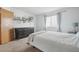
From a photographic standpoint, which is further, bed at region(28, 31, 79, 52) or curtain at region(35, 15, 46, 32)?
curtain at region(35, 15, 46, 32)

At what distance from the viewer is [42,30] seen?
1.95 metres

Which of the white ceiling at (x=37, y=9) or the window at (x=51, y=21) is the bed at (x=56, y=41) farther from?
the white ceiling at (x=37, y=9)

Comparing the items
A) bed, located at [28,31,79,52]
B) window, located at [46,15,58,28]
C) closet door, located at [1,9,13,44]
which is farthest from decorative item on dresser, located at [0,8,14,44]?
window, located at [46,15,58,28]

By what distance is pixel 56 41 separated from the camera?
1.77 m

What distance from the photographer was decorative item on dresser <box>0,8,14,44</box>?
200 cm

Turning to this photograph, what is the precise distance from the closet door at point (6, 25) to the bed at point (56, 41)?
553 mm

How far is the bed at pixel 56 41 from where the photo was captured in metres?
1.57

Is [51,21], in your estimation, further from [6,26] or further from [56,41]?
[6,26]

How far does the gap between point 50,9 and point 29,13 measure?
1.53 feet

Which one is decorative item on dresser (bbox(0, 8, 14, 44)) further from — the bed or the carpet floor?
the bed

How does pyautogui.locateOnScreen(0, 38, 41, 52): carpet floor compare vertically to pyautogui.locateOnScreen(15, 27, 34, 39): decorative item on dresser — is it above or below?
below

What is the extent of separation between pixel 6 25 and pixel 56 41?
125 centimetres

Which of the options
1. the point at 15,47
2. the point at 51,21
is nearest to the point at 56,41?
the point at 51,21

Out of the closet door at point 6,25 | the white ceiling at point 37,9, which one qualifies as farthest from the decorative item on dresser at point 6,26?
the white ceiling at point 37,9
